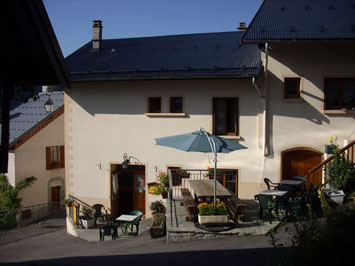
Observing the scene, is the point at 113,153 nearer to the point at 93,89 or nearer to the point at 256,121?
the point at 93,89

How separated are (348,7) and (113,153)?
1026 cm

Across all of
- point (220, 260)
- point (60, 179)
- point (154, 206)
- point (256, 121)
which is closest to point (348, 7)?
point (256, 121)

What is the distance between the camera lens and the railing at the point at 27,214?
61.8 feet

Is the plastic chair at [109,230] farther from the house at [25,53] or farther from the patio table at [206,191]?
the house at [25,53]

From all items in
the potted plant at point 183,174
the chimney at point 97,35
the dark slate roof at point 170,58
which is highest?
the chimney at point 97,35

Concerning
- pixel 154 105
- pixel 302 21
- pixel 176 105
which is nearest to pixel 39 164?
pixel 154 105

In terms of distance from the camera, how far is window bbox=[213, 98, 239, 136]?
13.6m

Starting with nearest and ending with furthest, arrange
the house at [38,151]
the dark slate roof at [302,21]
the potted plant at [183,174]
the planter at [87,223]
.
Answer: the dark slate roof at [302,21]
the potted plant at [183,174]
the planter at [87,223]
the house at [38,151]

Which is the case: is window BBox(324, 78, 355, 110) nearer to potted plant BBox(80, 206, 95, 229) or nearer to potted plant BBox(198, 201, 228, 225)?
potted plant BBox(198, 201, 228, 225)

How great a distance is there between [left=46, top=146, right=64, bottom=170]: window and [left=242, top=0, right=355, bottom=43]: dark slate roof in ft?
46.7

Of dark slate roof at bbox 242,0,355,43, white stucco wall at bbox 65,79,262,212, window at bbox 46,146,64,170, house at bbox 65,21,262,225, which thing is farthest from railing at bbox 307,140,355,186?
window at bbox 46,146,64,170

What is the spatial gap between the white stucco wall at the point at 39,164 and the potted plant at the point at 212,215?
14.4 metres

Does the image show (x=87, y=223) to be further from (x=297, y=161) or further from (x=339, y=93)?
(x=339, y=93)

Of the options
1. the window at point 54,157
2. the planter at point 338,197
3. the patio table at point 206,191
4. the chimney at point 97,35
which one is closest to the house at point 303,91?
the planter at point 338,197
